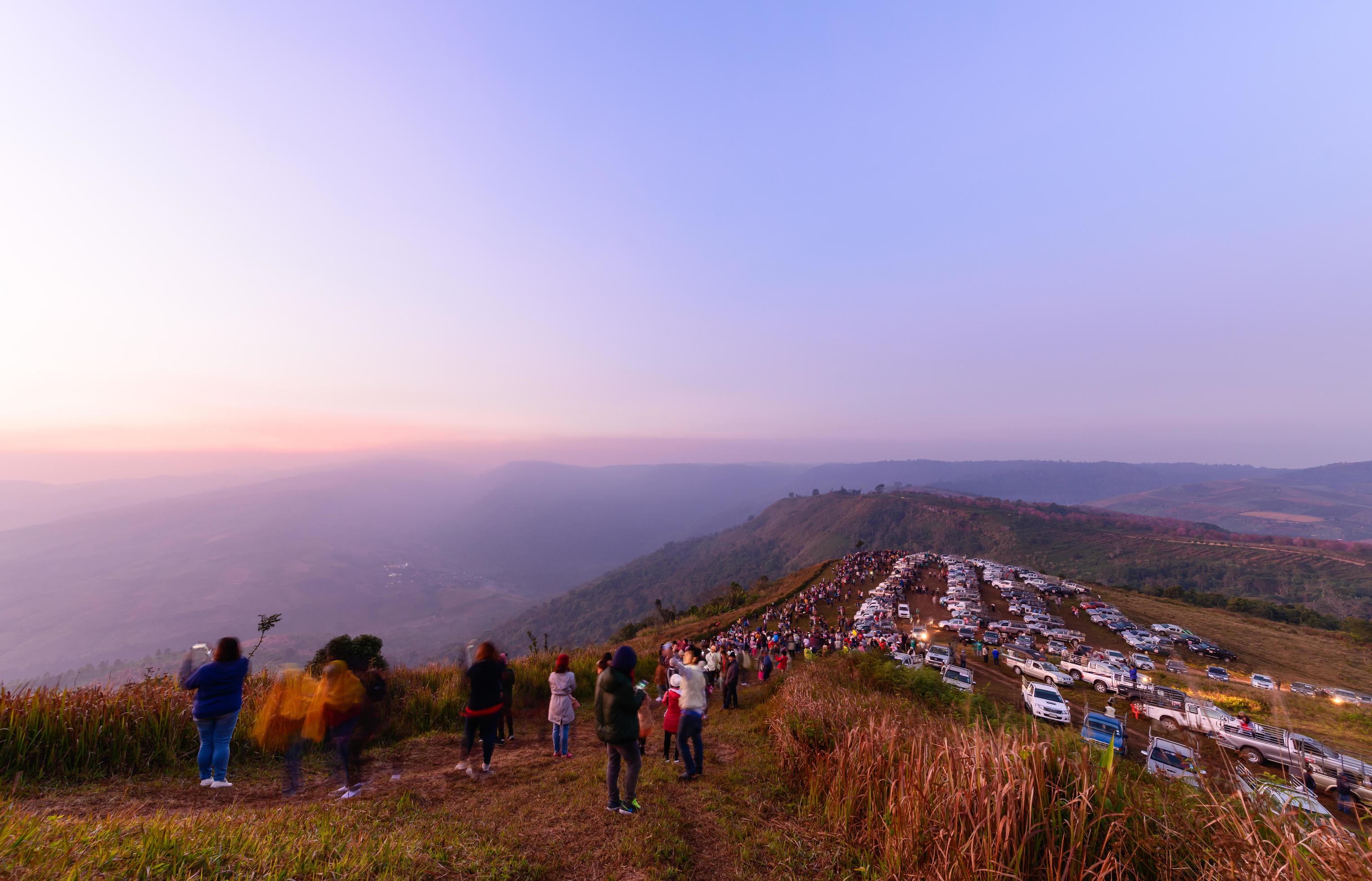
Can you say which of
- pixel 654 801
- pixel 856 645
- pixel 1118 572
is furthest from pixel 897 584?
pixel 1118 572

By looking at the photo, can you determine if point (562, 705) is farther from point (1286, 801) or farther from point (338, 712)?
point (1286, 801)

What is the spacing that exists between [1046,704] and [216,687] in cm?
2032

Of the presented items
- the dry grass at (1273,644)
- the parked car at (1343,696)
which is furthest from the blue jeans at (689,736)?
the dry grass at (1273,644)

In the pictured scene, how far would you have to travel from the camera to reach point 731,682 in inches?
428

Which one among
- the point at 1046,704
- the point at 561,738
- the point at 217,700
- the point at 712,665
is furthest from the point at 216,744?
the point at 1046,704

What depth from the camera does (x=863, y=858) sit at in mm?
4340

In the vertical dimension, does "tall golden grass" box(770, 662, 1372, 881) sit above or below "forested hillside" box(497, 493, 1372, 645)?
above

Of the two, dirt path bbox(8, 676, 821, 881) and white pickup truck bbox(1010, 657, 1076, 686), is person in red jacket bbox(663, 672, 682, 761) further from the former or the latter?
white pickup truck bbox(1010, 657, 1076, 686)

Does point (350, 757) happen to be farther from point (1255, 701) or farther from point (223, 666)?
point (1255, 701)

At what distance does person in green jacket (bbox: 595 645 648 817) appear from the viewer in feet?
16.3

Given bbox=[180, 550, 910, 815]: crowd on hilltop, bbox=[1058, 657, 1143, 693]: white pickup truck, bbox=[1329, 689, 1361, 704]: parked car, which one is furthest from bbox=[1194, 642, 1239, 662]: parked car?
bbox=[180, 550, 910, 815]: crowd on hilltop

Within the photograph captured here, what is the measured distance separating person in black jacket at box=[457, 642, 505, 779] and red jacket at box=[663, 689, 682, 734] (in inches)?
89.1

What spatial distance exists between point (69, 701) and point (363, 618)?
18865 cm

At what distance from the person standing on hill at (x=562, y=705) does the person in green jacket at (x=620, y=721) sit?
209 cm
